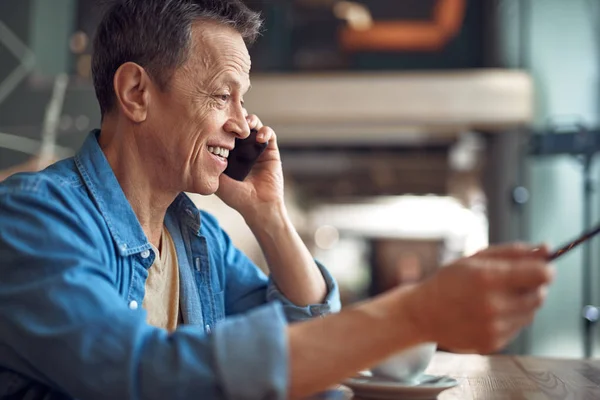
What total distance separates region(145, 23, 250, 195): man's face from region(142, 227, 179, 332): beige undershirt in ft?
Result: 0.41

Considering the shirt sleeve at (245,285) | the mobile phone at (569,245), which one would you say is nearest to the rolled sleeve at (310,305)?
the shirt sleeve at (245,285)

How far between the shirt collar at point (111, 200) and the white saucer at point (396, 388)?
1.23 feet

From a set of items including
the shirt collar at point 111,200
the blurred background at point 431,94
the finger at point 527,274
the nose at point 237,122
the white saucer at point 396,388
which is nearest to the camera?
the finger at point 527,274

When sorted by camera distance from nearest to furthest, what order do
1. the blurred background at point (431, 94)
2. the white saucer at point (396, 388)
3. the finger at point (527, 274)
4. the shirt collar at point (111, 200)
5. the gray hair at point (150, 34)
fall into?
1. the finger at point (527, 274)
2. the white saucer at point (396, 388)
3. the shirt collar at point (111, 200)
4. the gray hair at point (150, 34)
5. the blurred background at point (431, 94)

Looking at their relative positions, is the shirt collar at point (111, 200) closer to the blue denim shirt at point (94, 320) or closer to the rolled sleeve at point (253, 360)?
the blue denim shirt at point (94, 320)

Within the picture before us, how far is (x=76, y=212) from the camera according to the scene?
3.06 feet

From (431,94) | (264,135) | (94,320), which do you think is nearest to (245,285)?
(264,135)

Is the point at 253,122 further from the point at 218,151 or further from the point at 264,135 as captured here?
the point at 218,151

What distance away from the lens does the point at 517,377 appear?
1.19 m

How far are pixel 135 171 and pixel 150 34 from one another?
225 mm

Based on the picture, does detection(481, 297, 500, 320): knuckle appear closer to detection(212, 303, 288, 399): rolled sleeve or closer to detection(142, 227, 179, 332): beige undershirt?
detection(212, 303, 288, 399): rolled sleeve

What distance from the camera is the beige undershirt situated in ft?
3.82

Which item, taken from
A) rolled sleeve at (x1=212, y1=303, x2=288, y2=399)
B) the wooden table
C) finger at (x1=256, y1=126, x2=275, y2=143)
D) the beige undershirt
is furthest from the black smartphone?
rolled sleeve at (x1=212, y1=303, x2=288, y2=399)

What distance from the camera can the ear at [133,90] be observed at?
1156 millimetres
